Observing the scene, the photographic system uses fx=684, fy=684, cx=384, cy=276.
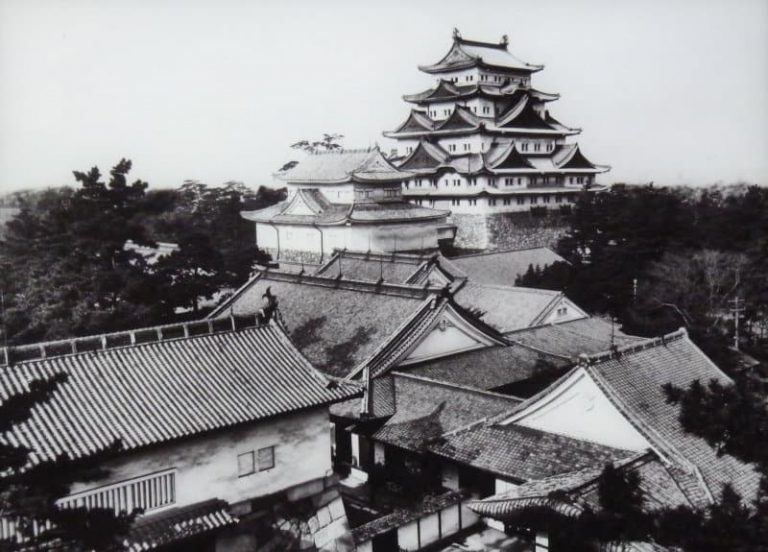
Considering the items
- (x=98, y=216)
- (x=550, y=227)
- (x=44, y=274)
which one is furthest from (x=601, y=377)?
(x=550, y=227)

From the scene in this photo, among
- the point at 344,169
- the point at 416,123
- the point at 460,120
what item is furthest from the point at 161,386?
the point at 416,123

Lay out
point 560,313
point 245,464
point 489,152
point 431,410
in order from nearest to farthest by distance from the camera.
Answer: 1. point 245,464
2. point 431,410
3. point 560,313
4. point 489,152

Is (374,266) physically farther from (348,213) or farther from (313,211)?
(313,211)

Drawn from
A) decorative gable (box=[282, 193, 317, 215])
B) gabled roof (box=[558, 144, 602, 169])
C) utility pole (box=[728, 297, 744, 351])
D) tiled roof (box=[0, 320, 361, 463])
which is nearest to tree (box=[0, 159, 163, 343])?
tiled roof (box=[0, 320, 361, 463])

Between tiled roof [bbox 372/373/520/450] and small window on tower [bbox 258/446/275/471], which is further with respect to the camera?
tiled roof [bbox 372/373/520/450]

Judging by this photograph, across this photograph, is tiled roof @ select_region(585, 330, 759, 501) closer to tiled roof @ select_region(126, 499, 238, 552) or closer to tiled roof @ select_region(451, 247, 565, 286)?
tiled roof @ select_region(126, 499, 238, 552)

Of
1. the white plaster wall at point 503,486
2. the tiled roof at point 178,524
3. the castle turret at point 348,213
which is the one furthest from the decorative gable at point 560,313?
the tiled roof at point 178,524

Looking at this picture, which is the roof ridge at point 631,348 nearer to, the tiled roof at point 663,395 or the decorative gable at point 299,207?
the tiled roof at point 663,395
